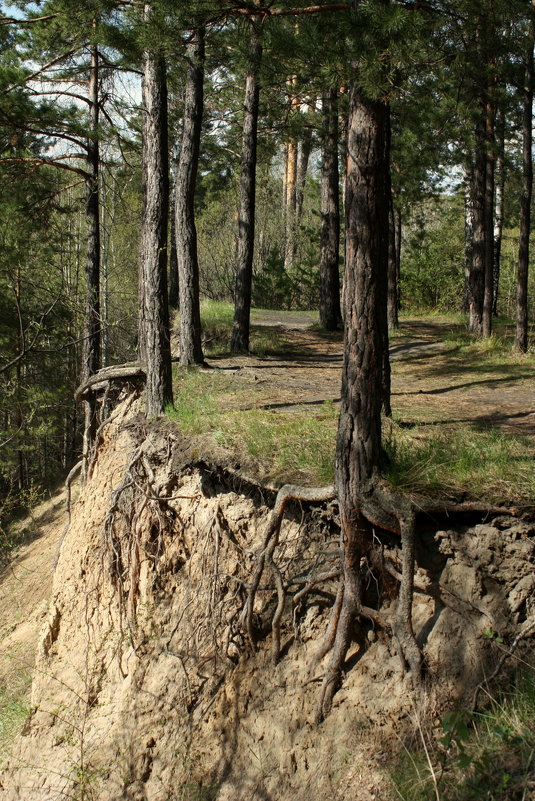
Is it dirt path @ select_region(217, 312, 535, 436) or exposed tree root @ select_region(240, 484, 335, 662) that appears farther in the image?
dirt path @ select_region(217, 312, 535, 436)

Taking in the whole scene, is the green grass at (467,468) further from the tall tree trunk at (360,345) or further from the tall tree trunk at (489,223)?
the tall tree trunk at (489,223)

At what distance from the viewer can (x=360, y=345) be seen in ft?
16.8

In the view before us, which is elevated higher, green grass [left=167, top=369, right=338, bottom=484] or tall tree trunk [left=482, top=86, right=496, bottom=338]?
tall tree trunk [left=482, top=86, right=496, bottom=338]

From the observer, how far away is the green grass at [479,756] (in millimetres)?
4039

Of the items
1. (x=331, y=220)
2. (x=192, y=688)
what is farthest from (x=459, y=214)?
(x=192, y=688)

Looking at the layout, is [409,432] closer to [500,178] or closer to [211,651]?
[211,651]

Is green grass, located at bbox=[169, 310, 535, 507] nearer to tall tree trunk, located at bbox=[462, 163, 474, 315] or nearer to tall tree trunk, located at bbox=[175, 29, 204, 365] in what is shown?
tall tree trunk, located at bbox=[175, 29, 204, 365]

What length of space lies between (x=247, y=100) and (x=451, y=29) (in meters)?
8.40

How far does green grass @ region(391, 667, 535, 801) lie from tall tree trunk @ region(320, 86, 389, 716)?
86 cm

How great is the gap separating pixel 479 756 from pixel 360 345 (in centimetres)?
271

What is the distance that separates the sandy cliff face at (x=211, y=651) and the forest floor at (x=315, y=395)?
1.37 metres

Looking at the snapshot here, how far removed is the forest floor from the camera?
850cm

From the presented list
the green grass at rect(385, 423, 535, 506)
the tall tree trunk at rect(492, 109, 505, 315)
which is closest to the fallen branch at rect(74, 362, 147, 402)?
the green grass at rect(385, 423, 535, 506)

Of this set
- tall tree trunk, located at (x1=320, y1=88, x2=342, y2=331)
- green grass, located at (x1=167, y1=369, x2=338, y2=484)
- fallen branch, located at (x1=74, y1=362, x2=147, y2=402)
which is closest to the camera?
green grass, located at (x1=167, y1=369, x2=338, y2=484)
